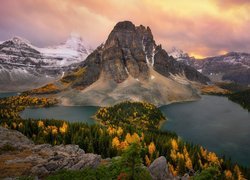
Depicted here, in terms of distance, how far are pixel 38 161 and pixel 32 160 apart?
1878 millimetres

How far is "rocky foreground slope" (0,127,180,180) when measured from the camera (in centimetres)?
4928

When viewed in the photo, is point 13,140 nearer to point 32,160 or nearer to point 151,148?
point 32,160

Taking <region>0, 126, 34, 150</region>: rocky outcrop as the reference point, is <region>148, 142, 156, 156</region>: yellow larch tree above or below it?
below

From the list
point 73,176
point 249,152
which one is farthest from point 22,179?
point 249,152

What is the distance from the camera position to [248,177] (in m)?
85.1

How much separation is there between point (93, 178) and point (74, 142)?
58.8m

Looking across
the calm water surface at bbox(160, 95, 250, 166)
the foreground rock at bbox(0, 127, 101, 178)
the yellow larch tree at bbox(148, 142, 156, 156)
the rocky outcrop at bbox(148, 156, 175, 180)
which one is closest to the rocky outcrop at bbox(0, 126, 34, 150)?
the foreground rock at bbox(0, 127, 101, 178)

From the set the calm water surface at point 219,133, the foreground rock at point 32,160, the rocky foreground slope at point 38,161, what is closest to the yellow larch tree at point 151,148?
the foreground rock at point 32,160

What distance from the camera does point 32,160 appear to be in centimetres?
5641

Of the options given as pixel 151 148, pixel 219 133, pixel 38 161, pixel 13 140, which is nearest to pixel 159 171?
pixel 38 161

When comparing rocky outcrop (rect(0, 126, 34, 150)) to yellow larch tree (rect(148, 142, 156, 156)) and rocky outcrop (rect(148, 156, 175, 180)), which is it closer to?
rocky outcrop (rect(148, 156, 175, 180))

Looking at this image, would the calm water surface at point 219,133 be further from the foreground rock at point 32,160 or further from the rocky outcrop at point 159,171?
the foreground rock at point 32,160

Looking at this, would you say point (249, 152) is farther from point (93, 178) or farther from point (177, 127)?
point (93, 178)

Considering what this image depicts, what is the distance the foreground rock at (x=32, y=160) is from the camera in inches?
1944
